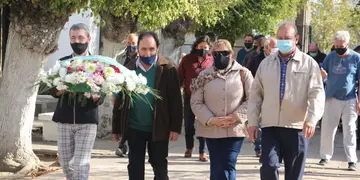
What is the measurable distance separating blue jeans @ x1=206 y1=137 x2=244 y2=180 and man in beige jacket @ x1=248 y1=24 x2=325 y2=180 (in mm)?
391

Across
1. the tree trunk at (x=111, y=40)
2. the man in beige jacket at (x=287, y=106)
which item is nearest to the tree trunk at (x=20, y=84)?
the man in beige jacket at (x=287, y=106)

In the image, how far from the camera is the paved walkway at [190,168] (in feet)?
30.3

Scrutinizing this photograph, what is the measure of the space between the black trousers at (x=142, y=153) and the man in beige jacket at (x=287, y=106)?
3.16ft

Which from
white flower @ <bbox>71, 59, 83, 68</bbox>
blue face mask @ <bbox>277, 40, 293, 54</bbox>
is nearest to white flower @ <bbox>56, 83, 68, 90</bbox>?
white flower @ <bbox>71, 59, 83, 68</bbox>

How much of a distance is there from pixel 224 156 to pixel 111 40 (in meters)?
6.63

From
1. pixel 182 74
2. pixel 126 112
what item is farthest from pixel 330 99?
pixel 126 112

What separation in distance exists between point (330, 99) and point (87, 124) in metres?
4.61

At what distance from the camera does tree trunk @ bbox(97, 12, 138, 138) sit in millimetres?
13039

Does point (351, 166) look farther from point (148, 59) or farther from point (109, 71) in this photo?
point (109, 71)

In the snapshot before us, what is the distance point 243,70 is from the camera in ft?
23.7

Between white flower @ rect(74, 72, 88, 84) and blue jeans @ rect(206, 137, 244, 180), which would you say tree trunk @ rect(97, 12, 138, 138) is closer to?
blue jeans @ rect(206, 137, 244, 180)

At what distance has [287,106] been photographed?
21.7ft

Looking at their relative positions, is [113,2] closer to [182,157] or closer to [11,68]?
[11,68]

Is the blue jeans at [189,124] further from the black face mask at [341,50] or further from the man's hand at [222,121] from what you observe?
the man's hand at [222,121]
